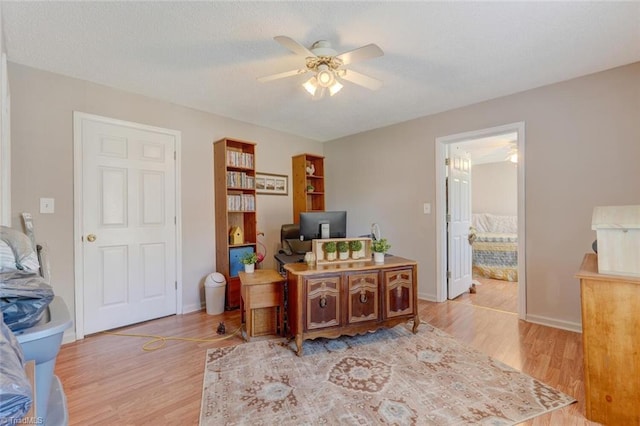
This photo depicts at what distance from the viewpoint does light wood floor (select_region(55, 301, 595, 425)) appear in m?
1.66

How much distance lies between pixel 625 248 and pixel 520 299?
1.77m

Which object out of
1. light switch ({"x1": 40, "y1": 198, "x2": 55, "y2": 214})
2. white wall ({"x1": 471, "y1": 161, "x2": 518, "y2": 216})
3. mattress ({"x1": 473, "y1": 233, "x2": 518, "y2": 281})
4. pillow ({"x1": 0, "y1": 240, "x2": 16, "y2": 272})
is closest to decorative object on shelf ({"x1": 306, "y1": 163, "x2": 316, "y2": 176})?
light switch ({"x1": 40, "y1": 198, "x2": 55, "y2": 214})

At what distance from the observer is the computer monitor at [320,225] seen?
3076 mm

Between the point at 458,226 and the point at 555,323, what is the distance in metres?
1.47

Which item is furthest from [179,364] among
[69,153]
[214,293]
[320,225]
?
[69,153]

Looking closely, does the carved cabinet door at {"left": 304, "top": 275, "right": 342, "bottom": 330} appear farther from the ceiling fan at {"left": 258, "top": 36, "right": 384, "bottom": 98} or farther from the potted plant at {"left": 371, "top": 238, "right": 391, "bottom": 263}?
the ceiling fan at {"left": 258, "top": 36, "right": 384, "bottom": 98}

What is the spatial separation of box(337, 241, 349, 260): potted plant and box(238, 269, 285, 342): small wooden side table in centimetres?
57

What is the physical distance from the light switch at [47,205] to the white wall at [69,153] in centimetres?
3

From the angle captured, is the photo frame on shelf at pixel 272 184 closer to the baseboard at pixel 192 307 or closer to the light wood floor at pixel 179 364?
the baseboard at pixel 192 307

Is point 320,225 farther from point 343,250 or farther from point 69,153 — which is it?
point 69,153

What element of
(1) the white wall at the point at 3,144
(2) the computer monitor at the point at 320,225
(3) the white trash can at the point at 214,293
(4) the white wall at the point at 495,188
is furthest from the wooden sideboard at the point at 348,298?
(4) the white wall at the point at 495,188

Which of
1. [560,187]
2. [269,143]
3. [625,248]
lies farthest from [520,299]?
[269,143]

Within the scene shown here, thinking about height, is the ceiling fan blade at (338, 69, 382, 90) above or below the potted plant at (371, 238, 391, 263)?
above

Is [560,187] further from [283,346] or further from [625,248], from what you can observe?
[283,346]
